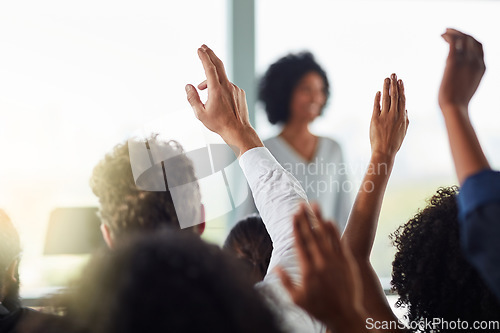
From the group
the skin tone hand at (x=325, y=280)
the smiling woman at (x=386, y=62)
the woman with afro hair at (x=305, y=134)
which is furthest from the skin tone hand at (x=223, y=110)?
the smiling woman at (x=386, y=62)

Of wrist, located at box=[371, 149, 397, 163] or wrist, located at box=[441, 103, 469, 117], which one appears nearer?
wrist, located at box=[441, 103, 469, 117]

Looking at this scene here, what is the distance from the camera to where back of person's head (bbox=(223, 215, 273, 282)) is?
3.97 feet

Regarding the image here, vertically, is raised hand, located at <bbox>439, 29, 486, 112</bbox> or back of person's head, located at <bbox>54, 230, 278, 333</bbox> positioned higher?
raised hand, located at <bbox>439, 29, 486, 112</bbox>

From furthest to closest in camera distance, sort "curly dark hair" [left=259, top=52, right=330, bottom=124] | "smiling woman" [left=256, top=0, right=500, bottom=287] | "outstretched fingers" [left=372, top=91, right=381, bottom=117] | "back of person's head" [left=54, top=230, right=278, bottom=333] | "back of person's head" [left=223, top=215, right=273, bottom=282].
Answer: "smiling woman" [left=256, top=0, right=500, bottom=287] < "curly dark hair" [left=259, top=52, right=330, bottom=124] < "back of person's head" [left=223, top=215, right=273, bottom=282] < "outstretched fingers" [left=372, top=91, right=381, bottom=117] < "back of person's head" [left=54, top=230, right=278, bottom=333]

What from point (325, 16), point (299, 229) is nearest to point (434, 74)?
point (325, 16)

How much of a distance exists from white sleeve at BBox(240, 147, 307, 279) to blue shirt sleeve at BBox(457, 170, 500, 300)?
0.88ft

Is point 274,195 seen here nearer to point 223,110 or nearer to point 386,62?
point 223,110

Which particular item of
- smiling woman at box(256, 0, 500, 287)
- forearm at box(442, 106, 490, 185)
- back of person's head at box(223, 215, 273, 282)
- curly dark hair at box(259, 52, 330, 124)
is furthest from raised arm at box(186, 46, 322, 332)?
smiling woman at box(256, 0, 500, 287)

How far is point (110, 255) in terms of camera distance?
0.46 m

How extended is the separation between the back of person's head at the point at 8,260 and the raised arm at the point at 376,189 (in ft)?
2.01

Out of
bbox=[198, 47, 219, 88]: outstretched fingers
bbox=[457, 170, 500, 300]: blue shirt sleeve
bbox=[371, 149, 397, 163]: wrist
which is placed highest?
bbox=[198, 47, 219, 88]: outstretched fingers

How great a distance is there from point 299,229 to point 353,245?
36cm

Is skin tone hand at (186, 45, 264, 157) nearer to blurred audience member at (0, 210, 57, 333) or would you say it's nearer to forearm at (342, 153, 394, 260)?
forearm at (342, 153, 394, 260)

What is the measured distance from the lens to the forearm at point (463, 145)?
550 millimetres
